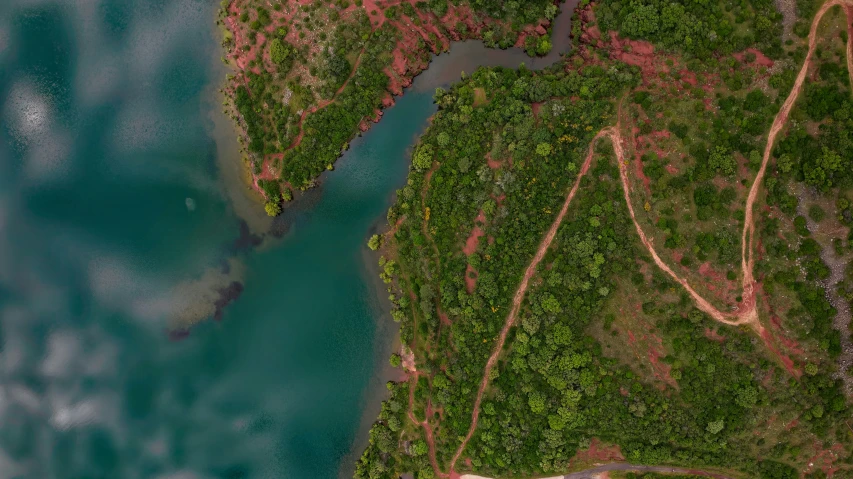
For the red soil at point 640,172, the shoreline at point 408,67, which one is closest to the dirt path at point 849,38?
the red soil at point 640,172

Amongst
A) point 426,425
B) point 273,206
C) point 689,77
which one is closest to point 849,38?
point 689,77

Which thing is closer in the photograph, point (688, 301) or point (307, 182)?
point (688, 301)

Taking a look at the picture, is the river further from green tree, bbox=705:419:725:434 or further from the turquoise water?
green tree, bbox=705:419:725:434

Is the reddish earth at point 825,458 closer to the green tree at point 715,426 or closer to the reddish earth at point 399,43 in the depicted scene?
the green tree at point 715,426

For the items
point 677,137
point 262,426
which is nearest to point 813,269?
point 677,137

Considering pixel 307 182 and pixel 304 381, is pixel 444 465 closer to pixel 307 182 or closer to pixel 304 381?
pixel 304 381

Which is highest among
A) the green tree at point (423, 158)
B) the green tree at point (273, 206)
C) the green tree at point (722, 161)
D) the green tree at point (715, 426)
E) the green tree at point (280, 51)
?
the green tree at point (280, 51)

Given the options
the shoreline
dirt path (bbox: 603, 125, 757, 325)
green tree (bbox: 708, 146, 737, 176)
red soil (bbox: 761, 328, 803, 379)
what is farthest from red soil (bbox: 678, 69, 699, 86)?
red soil (bbox: 761, 328, 803, 379)

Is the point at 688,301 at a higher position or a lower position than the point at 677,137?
lower
